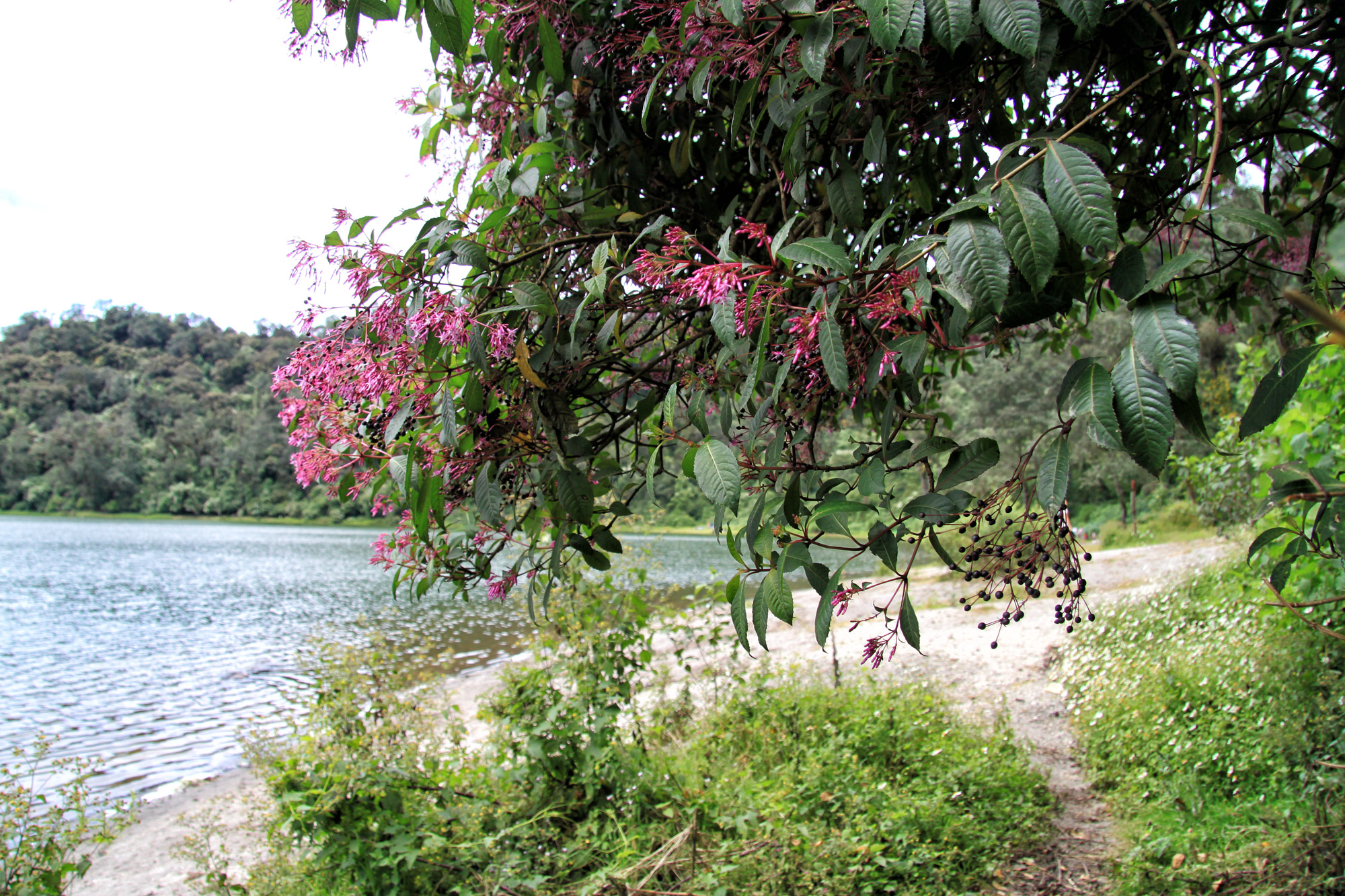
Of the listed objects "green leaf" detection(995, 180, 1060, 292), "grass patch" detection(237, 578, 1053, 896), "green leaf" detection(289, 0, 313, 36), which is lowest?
"grass patch" detection(237, 578, 1053, 896)

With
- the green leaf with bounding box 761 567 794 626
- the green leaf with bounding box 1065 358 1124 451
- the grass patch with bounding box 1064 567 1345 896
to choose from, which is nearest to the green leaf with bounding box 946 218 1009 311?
the green leaf with bounding box 1065 358 1124 451

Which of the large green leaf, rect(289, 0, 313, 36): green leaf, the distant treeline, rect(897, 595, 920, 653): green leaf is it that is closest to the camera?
the large green leaf

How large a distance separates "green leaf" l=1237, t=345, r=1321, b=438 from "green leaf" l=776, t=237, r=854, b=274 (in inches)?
18.1

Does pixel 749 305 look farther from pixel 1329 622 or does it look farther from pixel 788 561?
pixel 1329 622

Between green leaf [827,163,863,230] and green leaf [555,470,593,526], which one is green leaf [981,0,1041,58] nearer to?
green leaf [827,163,863,230]

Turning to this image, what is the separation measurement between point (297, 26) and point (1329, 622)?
3.77 metres

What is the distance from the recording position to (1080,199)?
0.77 metres

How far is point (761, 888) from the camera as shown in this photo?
8.51 ft

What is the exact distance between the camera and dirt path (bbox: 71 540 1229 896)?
9.71 feet

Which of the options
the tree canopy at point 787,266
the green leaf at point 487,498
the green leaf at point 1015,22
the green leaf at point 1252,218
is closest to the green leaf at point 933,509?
the tree canopy at point 787,266

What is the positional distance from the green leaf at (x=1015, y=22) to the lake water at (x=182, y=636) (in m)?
1.38

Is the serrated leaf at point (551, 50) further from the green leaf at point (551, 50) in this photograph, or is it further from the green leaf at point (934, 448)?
the green leaf at point (934, 448)

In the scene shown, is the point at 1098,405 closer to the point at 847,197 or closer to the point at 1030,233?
the point at 1030,233

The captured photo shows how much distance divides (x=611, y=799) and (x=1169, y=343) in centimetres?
308
